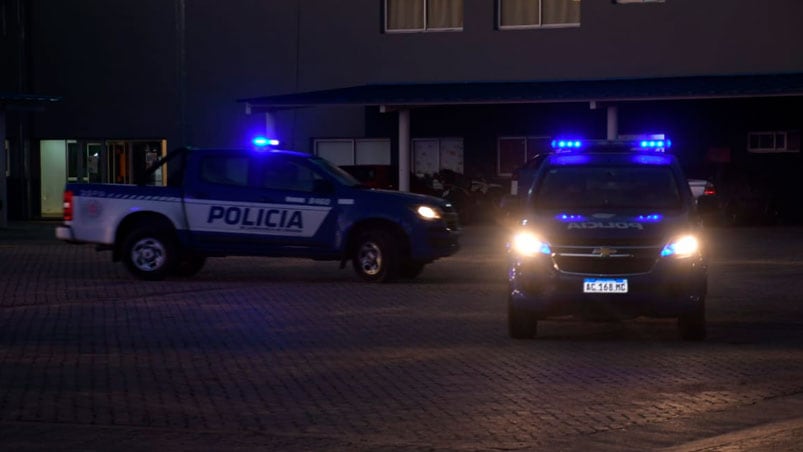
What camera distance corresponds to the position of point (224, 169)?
21453mm

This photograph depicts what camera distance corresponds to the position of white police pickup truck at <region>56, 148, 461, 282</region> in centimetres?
2097

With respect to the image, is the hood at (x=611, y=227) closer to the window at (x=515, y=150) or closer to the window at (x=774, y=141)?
the window at (x=774, y=141)

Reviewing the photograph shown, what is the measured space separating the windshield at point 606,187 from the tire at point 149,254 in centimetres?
810

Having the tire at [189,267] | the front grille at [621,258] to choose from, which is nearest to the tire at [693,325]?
the front grille at [621,258]

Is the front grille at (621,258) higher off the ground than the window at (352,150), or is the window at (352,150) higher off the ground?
the window at (352,150)

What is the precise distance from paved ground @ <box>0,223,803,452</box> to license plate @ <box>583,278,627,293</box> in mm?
549

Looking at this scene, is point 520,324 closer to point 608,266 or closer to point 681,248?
point 608,266

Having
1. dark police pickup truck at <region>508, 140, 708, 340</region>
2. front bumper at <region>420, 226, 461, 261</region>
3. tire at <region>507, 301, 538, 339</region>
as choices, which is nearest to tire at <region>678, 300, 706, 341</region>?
dark police pickup truck at <region>508, 140, 708, 340</region>

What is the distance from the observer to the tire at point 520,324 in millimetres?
14148

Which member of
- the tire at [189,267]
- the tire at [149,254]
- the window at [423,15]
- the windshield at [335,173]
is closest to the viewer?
the windshield at [335,173]

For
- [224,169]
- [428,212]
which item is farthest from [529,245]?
[224,169]

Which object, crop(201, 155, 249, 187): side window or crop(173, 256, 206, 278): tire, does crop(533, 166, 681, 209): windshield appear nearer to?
crop(201, 155, 249, 187): side window

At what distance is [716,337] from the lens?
14680 millimetres

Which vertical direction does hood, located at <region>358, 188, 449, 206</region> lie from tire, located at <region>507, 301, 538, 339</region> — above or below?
above
